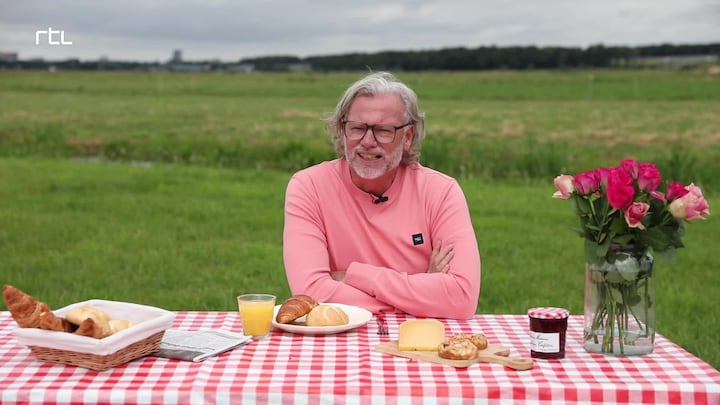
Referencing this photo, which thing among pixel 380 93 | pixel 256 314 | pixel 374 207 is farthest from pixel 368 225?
pixel 256 314

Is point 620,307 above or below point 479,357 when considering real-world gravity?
above

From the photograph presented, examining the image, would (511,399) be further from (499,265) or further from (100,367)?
(499,265)

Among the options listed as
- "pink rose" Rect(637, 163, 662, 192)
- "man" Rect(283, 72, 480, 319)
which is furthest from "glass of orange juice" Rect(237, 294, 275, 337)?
"pink rose" Rect(637, 163, 662, 192)

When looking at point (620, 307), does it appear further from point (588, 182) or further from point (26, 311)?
point (26, 311)

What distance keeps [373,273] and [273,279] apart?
4322 millimetres

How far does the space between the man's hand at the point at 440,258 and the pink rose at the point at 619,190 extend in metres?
1.08

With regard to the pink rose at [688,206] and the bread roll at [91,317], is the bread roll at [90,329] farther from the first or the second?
the pink rose at [688,206]

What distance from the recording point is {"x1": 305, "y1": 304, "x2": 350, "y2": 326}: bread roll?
10.3 ft

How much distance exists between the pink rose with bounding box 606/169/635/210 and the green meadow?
1.86 m

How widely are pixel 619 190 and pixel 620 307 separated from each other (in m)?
0.36

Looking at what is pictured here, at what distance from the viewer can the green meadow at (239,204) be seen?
25.1ft

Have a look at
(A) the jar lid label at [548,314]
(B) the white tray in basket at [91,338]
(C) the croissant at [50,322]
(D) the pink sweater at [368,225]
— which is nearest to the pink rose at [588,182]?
(A) the jar lid label at [548,314]

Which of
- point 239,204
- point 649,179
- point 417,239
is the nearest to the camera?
point 649,179

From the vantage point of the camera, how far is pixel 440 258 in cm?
387
